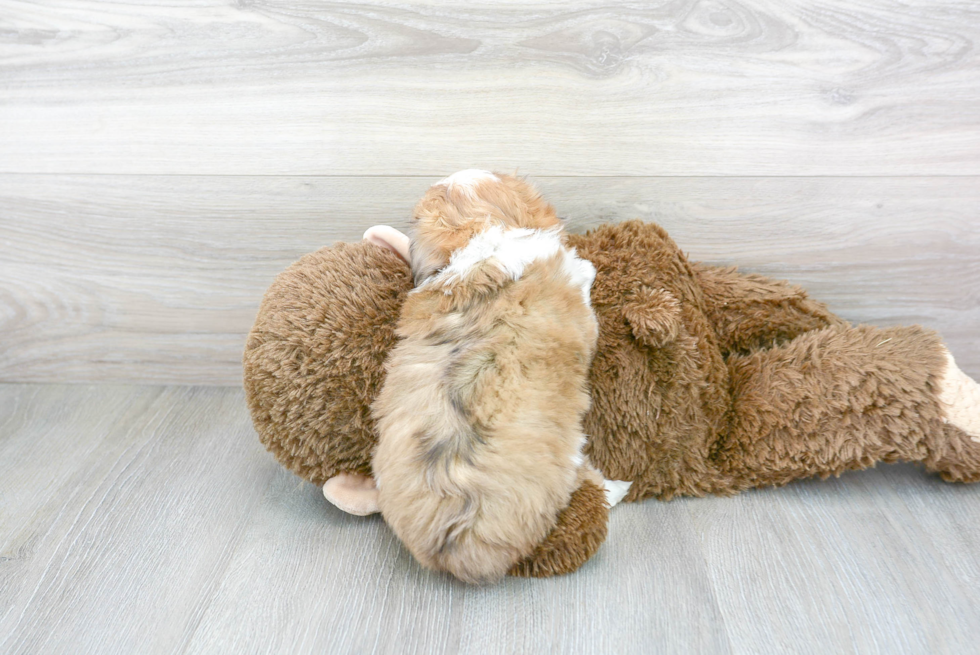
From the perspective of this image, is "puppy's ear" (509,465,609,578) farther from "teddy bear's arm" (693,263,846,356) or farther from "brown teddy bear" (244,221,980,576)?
"teddy bear's arm" (693,263,846,356)

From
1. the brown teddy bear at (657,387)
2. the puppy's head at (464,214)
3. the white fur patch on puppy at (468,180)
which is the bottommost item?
the brown teddy bear at (657,387)

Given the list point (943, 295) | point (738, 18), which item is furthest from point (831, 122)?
point (943, 295)

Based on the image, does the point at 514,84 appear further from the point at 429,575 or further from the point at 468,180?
the point at 429,575

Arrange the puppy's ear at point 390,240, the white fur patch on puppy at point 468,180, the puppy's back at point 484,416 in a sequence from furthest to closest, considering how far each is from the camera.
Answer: the puppy's ear at point 390,240, the white fur patch on puppy at point 468,180, the puppy's back at point 484,416

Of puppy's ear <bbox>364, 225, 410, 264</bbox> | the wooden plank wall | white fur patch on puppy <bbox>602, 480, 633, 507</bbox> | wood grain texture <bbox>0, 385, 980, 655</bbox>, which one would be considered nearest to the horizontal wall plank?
the wooden plank wall

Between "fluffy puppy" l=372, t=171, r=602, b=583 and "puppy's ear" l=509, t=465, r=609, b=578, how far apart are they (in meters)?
0.02

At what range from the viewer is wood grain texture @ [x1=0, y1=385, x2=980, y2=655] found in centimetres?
74

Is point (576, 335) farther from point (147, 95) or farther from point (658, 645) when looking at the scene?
point (147, 95)

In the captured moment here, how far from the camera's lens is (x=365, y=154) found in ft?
3.49

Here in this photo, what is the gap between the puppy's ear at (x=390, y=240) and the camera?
955 millimetres

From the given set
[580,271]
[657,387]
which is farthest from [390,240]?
[657,387]

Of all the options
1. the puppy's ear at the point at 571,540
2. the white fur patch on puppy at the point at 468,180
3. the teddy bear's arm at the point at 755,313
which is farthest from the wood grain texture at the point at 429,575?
the white fur patch on puppy at the point at 468,180

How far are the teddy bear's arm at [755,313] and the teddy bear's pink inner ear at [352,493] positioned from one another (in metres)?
0.52

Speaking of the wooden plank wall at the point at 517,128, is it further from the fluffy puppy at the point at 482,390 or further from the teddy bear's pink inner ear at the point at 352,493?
the teddy bear's pink inner ear at the point at 352,493
